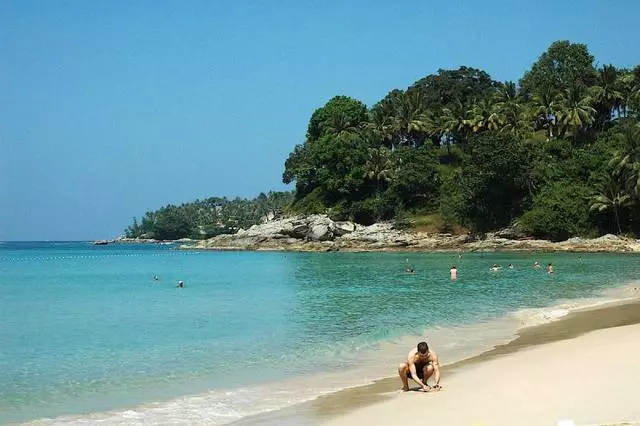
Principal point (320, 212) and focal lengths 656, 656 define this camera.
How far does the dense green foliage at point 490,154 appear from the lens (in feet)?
234

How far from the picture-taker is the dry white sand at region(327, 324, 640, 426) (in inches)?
365

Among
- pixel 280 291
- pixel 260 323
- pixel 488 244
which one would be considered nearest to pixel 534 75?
pixel 488 244

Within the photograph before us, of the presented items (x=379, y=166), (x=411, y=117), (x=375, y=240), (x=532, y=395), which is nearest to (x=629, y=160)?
(x=375, y=240)

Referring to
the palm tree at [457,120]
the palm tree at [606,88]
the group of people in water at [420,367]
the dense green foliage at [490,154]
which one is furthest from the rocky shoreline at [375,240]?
the group of people in water at [420,367]

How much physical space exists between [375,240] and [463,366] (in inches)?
2803

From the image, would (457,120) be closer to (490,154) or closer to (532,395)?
(490,154)

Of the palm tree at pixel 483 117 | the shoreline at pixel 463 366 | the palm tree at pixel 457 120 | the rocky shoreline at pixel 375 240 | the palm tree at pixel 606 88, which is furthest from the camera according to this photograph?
the palm tree at pixel 457 120

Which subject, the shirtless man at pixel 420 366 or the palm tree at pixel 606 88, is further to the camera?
the palm tree at pixel 606 88

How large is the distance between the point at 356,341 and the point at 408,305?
29.8 ft

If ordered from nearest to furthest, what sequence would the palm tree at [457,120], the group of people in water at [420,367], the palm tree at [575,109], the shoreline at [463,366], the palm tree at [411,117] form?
the shoreline at [463,366], the group of people in water at [420,367], the palm tree at [575,109], the palm tree at [457,120], the palm tree at [411,117]

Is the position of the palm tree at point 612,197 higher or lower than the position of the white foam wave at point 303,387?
higher

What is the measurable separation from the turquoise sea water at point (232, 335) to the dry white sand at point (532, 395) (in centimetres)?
223

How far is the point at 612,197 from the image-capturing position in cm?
6775

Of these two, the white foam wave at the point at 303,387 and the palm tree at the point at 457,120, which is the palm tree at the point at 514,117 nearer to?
the palm tree at the point at 457,120
